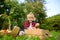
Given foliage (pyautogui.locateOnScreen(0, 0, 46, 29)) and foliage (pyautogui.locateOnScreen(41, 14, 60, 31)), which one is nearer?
foliage (pyautogui.locateOnScreen(0, 0, 46, 29))

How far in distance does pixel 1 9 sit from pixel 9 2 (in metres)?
0.75

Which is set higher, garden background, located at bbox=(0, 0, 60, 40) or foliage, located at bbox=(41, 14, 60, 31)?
garden background, located at bbox=(0, 0, 60, 40)

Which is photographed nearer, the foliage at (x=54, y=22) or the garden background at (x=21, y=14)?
the garden background at (x=21, y=14)

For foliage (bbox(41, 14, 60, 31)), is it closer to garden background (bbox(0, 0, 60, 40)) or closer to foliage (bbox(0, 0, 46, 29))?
garden background (bbox(0, 0, 60, 40))

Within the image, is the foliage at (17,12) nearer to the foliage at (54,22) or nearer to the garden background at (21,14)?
the garden background at (21,14)

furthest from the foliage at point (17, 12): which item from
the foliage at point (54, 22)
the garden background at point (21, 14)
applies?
the foliage at point (54, 22)

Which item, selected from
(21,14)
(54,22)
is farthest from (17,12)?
(54,22)

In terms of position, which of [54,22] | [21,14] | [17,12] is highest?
[17,12]

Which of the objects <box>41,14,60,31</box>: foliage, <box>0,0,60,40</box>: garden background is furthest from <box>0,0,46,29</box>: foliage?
<box>41,14,60,31</box>: foliage

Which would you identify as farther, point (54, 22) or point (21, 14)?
point (54, 22)

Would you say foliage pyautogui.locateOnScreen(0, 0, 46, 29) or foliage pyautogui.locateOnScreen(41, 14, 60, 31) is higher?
foliage pyautogui.locateOnScreen(0, 0, 46, 29)

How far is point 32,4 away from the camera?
65.3 feet

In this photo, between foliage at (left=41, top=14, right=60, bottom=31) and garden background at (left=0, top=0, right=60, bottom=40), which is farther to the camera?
foliage at (left=41, top=14, right=60, bottom=31)

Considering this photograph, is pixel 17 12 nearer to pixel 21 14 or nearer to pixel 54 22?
pixel 21 14
